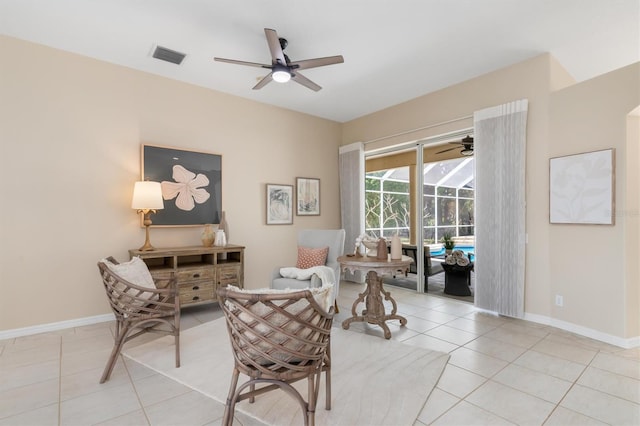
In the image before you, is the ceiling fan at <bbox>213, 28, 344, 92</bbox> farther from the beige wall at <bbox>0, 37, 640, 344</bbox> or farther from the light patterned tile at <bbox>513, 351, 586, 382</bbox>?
the light patterned tile at <bbox>513, 351, 586, 382</bbox>

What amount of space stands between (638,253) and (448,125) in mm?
2513

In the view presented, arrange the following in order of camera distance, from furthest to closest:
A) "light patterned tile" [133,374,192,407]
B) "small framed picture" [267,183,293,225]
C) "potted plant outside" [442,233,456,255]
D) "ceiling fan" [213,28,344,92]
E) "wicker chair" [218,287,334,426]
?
"small framed picture" [267,183,293,225] → "potted plant outside" [442,233,456,255] → "ceiling fan" [213,28,344,92] → "light patterned tile" [133,374,192,407] → "wicker chair" [218,287,334,426]

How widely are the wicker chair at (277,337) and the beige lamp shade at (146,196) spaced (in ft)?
8.20

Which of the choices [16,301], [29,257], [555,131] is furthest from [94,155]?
[555,131]

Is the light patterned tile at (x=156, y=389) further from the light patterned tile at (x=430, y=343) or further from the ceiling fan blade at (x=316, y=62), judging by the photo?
the ceiling fan blade at (x=316, y=62)

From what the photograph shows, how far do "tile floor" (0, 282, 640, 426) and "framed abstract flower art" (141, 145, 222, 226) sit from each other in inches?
62.6

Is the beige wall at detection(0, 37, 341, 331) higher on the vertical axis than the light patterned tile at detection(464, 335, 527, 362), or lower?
higher

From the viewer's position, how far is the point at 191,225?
4.30 meters

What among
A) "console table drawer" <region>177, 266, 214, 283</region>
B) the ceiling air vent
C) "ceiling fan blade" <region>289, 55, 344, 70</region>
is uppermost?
the ceiling air vent

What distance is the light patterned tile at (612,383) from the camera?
2156mm

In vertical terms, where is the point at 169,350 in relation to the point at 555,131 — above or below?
below

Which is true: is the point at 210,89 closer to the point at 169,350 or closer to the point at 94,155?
the point at 94,155

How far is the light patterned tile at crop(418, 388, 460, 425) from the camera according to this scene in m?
1.91

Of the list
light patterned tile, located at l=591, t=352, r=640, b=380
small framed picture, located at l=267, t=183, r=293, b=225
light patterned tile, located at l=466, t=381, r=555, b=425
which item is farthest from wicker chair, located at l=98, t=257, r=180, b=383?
light patterned tile, located at l=591, t=352, r=640, b=380
